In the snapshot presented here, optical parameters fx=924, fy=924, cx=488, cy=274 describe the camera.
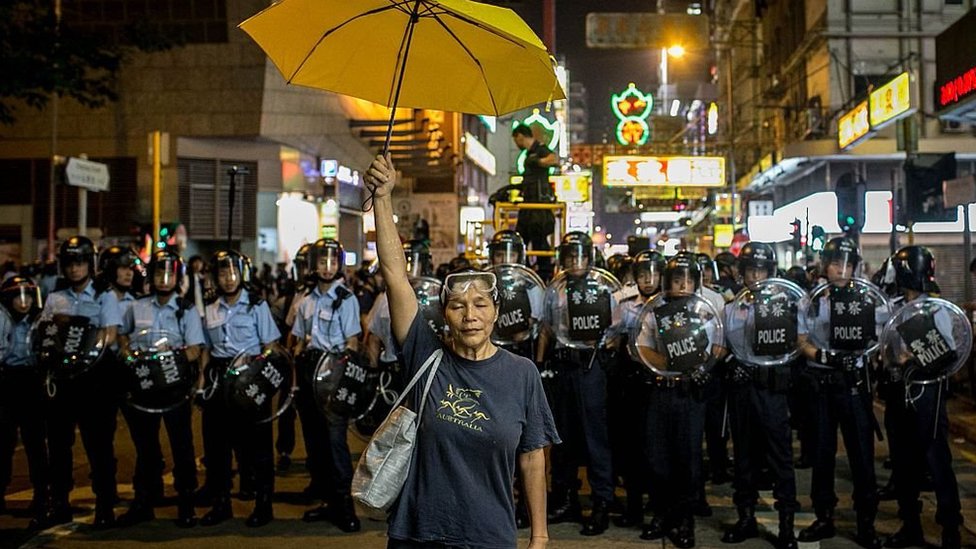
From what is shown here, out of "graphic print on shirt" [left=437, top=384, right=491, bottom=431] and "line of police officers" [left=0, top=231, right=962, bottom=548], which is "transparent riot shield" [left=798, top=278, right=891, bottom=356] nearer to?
"line of police officers" [left=0, top=231, right=962, bottom=548]

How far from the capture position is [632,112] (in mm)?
28297

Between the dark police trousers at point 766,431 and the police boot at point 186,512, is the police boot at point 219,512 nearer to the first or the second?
the police boot at point 186,512

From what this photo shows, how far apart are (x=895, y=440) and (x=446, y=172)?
25469 mm

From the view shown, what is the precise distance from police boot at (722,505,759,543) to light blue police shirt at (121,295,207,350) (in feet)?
15.3

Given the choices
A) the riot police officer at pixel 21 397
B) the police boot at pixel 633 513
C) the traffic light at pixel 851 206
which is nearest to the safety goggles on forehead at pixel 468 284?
the police boot at pixel 633 513

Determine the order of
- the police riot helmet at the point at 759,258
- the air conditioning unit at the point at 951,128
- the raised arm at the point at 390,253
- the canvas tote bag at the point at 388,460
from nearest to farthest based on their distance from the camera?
the canvas tote bag at the point at 388,460 → the raised arm at the point at 390,253 → the police riot helmet at the point at 759,258 → the air conditioning unit at the point at 951,128

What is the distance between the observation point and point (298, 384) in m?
8.06

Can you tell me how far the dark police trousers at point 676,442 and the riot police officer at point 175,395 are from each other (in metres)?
3.86

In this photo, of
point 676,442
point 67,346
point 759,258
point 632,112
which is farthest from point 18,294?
point 632,112

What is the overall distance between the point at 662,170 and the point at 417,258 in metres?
20.5

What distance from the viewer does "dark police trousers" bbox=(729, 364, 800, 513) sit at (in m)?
7.12

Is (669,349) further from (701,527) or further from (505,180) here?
(505,180)

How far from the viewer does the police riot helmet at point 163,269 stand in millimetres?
7930

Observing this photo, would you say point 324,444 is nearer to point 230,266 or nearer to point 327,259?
point 327,259
